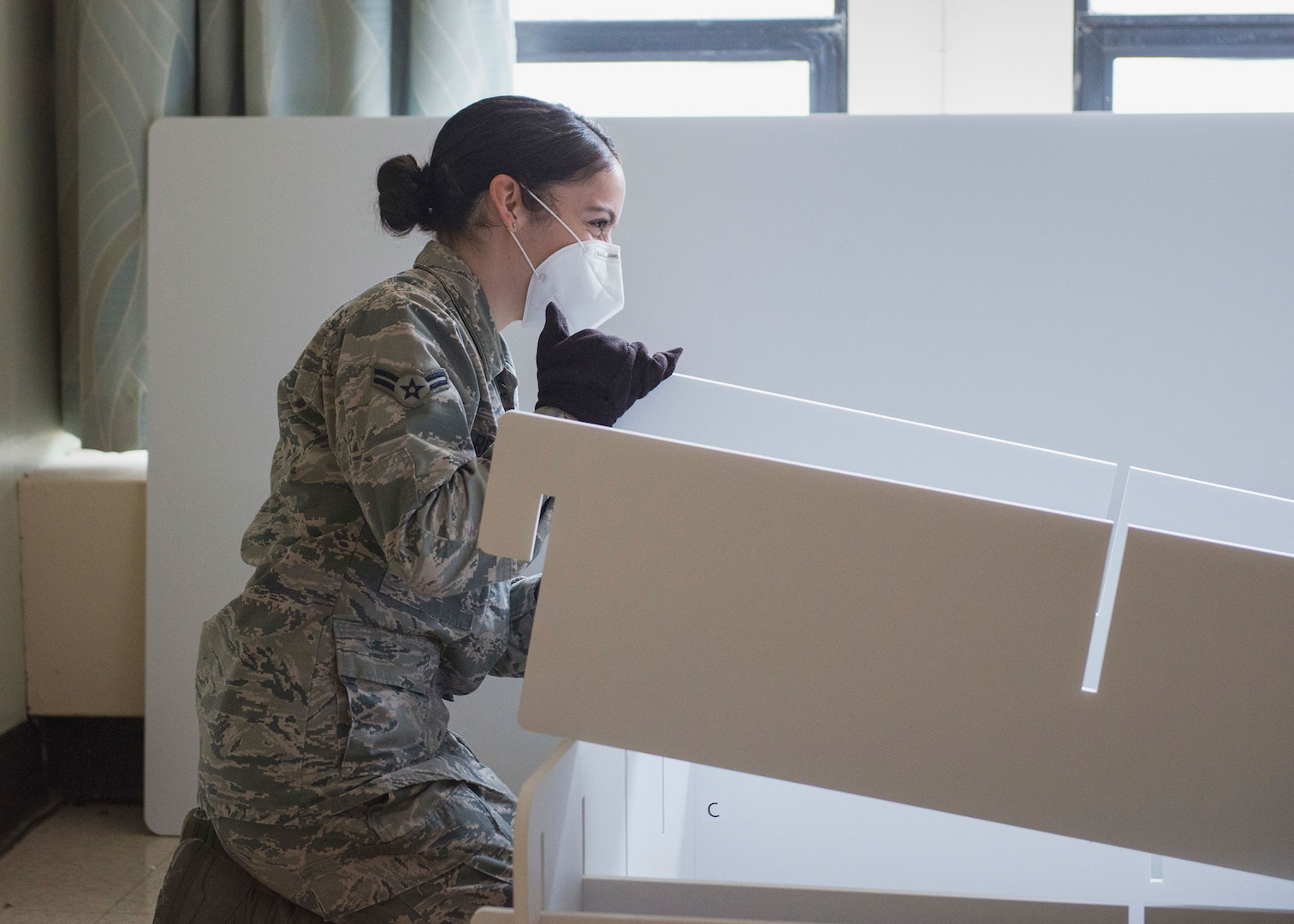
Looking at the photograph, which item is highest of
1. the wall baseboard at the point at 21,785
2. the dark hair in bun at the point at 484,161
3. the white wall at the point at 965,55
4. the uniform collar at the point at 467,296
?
the white wall at the point at 965,55

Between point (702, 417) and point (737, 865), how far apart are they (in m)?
0.74

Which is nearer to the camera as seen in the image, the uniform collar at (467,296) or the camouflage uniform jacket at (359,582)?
the camouflage uniform jacket at (359,582)

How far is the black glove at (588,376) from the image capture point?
38.1 inches

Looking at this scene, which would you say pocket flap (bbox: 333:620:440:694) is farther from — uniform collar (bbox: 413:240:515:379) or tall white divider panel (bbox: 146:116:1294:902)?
tall white divider panel (bbox: 146:116:1294:902)

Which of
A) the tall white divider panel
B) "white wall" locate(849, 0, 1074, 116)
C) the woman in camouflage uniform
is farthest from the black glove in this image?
"white wall" locate(849, 0, 1074, 116)

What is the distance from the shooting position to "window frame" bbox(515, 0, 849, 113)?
1.99 meters

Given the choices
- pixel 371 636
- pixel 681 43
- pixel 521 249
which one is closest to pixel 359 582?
pixel 371 636

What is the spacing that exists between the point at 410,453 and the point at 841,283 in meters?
0.94

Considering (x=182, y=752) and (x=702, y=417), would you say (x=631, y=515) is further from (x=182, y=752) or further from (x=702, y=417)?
(x=182, y=752)

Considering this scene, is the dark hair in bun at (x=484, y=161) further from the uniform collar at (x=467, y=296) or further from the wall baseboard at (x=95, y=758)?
the wall baseboard at (x=95, y=758)

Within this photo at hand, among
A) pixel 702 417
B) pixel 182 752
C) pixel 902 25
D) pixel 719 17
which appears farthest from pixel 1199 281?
pixel 182 752

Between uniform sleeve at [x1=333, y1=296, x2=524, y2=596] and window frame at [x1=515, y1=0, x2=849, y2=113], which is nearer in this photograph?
uniform sleeve at [x1=333, y1=296, x2=524, y2=596]

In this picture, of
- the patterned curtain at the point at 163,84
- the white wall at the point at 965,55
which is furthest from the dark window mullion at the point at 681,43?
the patterned curtain at the point at 163,84

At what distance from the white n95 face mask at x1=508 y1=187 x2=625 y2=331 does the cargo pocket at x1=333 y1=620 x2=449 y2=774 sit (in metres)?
0.36
